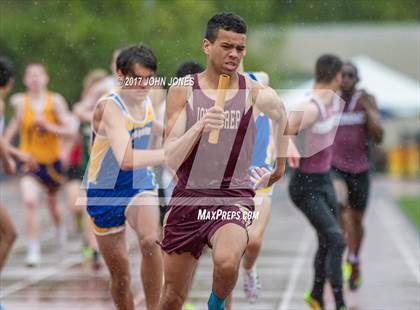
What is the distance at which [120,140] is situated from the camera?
27.9 feet

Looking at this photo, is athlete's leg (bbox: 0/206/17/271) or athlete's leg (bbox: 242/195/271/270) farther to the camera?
athlete's leg (bbox: 0/206/17/271)

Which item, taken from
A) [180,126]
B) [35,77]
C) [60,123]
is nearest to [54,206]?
[60,123]

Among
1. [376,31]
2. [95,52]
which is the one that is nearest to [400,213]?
[95,52]

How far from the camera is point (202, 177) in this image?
7336 mm

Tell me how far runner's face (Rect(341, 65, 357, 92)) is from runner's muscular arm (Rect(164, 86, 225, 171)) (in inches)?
178

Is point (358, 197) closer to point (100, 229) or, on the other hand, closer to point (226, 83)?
point (100, 229)

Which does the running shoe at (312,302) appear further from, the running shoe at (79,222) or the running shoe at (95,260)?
the running shoe at (79,222)

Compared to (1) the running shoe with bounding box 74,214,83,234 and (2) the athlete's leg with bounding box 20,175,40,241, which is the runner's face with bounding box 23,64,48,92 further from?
(1) the running shoe with bounding box 74,214,83,234

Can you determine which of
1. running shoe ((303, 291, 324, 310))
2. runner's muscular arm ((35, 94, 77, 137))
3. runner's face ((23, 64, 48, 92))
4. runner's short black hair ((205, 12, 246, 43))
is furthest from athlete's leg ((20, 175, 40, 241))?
runner's short black hair ((205, 12, 246, 43))

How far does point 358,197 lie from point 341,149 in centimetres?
53

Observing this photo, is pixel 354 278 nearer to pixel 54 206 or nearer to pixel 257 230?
pixel 257 230

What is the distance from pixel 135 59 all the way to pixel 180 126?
1609mm

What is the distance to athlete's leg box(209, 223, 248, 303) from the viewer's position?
6934mm

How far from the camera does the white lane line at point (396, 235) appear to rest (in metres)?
14.0
